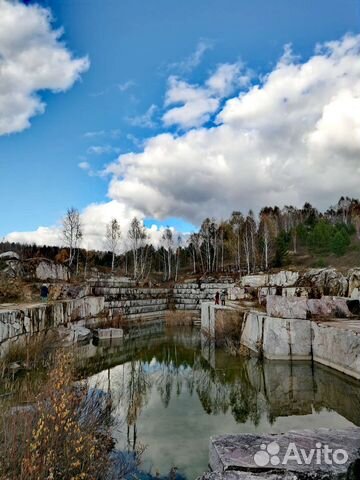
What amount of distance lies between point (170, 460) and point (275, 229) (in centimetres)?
5865

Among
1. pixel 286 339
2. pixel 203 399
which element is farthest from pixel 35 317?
pixel 286 339

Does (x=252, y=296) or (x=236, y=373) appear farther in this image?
(x=252, y=296)

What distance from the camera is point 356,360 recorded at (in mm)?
9156

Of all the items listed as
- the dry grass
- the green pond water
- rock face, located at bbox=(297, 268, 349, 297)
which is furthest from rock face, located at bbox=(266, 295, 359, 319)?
the dry grass

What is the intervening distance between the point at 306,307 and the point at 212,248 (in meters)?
41.4

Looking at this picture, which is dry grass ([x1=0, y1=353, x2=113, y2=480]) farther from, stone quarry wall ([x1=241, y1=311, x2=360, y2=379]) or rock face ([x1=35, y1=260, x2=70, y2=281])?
rock face ([x1=35, y1=260, x2=70, y2=281])

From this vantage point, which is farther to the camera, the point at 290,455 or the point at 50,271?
the point at 50,271

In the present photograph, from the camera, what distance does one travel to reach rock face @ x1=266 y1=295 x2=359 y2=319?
1241cm

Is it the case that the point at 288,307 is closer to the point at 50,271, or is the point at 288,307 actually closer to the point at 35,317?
the point at 35,317

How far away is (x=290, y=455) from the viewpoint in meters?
4.18

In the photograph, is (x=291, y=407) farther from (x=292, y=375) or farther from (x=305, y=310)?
(x=305, y=310)

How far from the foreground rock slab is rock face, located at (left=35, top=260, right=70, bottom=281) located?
20.0 m

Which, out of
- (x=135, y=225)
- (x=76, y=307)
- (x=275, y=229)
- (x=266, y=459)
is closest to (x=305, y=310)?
(x=266, y=459)

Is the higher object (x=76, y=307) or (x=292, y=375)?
(x=76, y=307)
